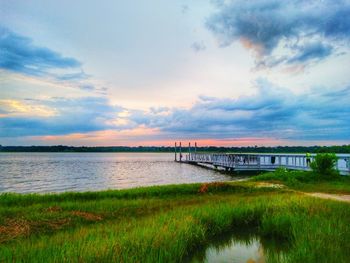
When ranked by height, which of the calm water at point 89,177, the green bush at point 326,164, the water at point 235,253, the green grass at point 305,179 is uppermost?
the green bush at point 326,164

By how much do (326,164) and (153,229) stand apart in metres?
18.7

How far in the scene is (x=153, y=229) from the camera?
281 inches

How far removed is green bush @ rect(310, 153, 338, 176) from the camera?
21938 millimetres

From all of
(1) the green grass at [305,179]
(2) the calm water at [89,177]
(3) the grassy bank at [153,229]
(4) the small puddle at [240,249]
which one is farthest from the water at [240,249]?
(2) the calm water at [89,177]

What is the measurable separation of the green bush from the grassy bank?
1239cm

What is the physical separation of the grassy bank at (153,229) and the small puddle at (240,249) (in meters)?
0.21

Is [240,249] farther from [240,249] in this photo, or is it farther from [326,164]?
[326,164]

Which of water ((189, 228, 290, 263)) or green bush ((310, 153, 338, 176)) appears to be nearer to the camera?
water ((189, 228, 290, 263))

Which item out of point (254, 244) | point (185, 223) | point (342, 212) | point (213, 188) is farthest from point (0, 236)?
point (213, 188)

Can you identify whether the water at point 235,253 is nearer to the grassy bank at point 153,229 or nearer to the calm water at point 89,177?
the grassy bank at point 153,229

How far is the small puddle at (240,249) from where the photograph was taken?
23.4 feet

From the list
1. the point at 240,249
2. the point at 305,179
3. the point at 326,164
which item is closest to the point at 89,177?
the point at 305,179

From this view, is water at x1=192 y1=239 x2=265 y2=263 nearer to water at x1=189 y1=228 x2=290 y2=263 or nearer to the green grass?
water at x1=189 y1=228 x2=290 y2=263

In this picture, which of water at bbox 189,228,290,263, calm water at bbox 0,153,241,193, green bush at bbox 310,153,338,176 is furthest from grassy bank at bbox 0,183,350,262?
Answer: calm water at bbox 0,153,241,193
